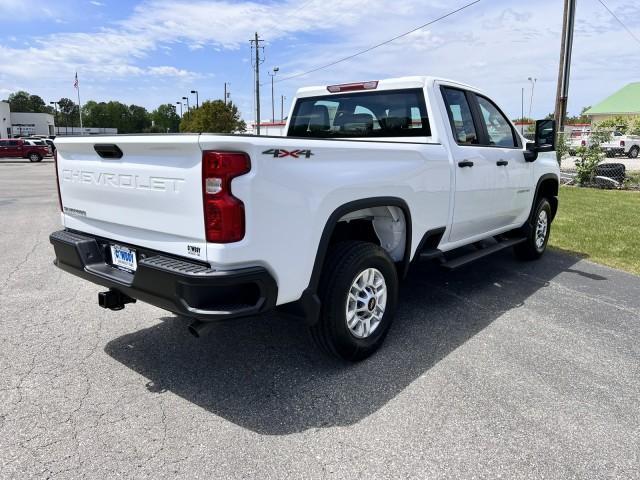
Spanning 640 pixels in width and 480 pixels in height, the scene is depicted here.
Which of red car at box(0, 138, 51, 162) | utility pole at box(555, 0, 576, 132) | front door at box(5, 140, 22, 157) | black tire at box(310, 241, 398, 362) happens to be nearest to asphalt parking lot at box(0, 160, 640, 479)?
black tire at box(310, 241, 398, 362)

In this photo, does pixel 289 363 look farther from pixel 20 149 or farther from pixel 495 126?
pixel 20 149

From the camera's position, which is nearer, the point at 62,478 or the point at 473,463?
the point at 62,478

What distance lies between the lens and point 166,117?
11794 centimetres

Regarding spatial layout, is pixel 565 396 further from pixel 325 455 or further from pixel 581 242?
pixel 581 242

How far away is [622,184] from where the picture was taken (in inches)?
594

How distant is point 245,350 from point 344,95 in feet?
8.50

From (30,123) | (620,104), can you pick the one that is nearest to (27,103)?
(30,123)

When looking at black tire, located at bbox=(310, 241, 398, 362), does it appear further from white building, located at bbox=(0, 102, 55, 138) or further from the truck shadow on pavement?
white building, located at bbox=(0, 102, 55, 138)

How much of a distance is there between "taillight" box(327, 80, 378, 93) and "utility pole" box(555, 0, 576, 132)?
13.3m

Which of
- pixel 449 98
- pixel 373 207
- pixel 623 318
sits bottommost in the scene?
pixel 623 318

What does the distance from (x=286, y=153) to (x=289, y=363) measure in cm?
159

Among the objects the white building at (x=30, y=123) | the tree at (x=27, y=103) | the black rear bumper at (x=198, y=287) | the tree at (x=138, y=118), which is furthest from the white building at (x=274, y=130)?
the tree at (x=27, y=103)

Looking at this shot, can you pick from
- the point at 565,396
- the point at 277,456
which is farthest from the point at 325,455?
the point at 565,396

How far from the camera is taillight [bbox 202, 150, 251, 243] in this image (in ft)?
8.34
